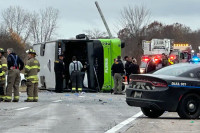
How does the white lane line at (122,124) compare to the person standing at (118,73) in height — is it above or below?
below

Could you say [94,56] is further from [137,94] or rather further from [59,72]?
[137,94]

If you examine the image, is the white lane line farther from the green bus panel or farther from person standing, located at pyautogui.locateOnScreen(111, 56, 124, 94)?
the green bus panel

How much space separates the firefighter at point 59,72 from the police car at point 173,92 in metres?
14.6

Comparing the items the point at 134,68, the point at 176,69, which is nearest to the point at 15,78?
the point at 176,69

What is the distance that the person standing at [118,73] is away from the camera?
2931 centimetres

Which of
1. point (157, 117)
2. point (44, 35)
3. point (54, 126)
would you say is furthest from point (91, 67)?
point (44, 35)

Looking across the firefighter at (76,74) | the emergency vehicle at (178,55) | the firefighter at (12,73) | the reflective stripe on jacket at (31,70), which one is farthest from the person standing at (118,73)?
the emergency vehicle at (178,55)

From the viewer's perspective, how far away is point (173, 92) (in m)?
15.1

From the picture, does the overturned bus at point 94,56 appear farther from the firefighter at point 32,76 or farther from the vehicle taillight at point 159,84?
the vehicle taillight at point 159,84

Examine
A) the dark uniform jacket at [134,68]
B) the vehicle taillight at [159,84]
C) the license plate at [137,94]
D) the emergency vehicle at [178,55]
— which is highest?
the emergency vehicle at [178,55]

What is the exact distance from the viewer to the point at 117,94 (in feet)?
96.7

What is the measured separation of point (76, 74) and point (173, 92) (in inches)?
600

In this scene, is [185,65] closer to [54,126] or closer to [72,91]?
[54,126]

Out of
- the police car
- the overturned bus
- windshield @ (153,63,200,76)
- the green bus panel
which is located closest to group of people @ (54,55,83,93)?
the overturned bus
